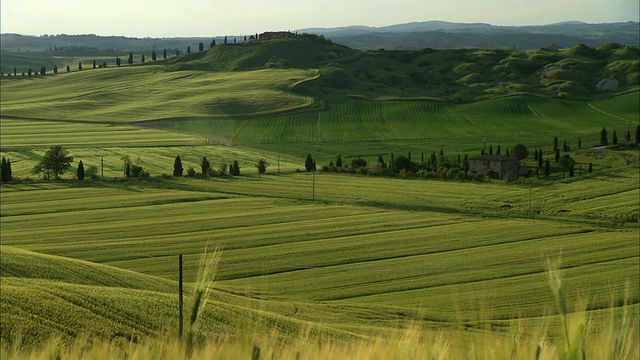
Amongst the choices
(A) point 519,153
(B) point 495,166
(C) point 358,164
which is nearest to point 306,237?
(B) point 495,166

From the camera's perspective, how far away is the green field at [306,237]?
23.2 meters

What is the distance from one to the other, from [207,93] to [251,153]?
2744 inches

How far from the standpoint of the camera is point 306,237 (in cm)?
5459

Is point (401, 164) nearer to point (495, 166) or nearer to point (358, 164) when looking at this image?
point (358, 164)

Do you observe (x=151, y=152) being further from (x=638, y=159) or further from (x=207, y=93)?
(x=207, y=93)

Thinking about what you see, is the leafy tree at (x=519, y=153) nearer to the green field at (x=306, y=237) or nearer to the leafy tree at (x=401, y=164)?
the green field at (x=306, y=237)

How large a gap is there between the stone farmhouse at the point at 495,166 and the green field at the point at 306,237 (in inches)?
189

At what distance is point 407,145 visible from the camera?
121m

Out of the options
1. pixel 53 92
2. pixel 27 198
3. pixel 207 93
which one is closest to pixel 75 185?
pixel 27 198

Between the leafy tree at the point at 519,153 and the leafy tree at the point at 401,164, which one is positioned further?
the leafy tree at the point at 519,153

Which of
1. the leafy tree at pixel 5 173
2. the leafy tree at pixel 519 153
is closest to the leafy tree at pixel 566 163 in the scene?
the leafy tree at pixel 519 153

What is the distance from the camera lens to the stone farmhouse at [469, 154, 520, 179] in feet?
284

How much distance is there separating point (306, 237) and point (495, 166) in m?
38.5

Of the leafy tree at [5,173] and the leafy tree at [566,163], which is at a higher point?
the leafy tree at [566,163]
